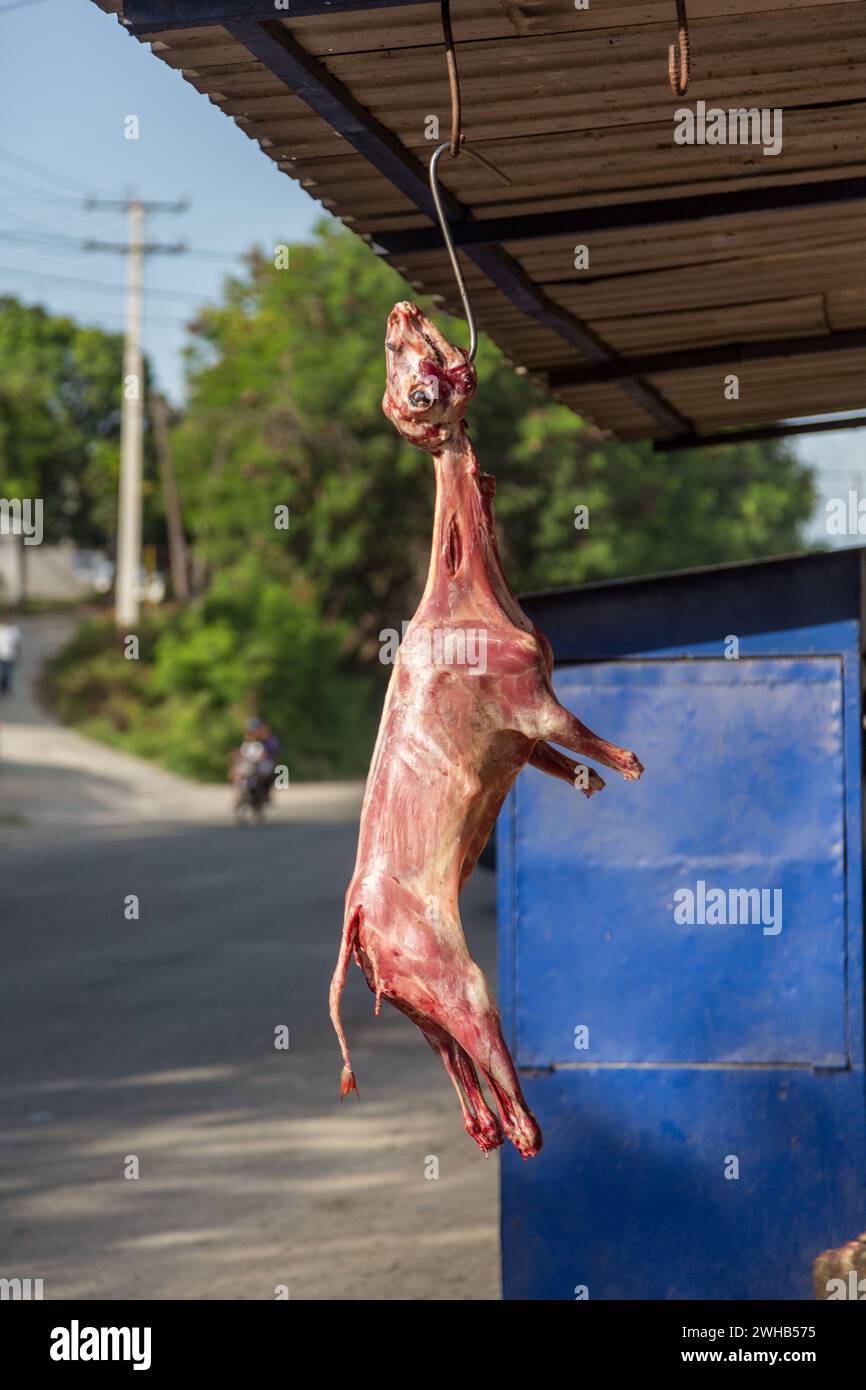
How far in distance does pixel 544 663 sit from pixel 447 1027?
0.56 meters

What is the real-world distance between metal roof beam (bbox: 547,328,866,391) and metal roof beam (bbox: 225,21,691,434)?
10.6 inches

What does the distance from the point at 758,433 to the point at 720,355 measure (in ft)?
2.91

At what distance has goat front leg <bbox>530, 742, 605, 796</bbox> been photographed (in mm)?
2820

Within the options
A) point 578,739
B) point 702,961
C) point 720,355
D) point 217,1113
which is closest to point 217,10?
point 578,739

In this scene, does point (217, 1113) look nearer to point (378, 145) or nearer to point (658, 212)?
point (658, 212)

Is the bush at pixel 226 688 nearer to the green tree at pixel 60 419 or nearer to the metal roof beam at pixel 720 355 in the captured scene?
the green tree at pixel 60 419

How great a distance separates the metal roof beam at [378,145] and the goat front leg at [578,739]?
1166 millimetres

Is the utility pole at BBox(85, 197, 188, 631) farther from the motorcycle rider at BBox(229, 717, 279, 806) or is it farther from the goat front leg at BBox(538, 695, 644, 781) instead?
the goat front leg at BBox(538, 695, 644, 781)

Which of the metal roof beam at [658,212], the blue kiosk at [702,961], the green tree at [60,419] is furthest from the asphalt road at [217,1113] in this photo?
the green tree at [60,419]

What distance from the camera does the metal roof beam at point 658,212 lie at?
3.71 meters

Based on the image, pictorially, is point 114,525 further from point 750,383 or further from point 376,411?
point 750,383

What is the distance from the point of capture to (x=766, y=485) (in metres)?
45.3

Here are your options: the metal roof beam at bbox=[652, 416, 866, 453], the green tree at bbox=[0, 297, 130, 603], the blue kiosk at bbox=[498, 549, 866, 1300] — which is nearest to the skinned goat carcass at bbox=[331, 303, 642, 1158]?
the blue kiosk at bbox=[498, 549, 866, 1300]

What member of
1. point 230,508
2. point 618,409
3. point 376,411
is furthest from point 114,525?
point 618,409
